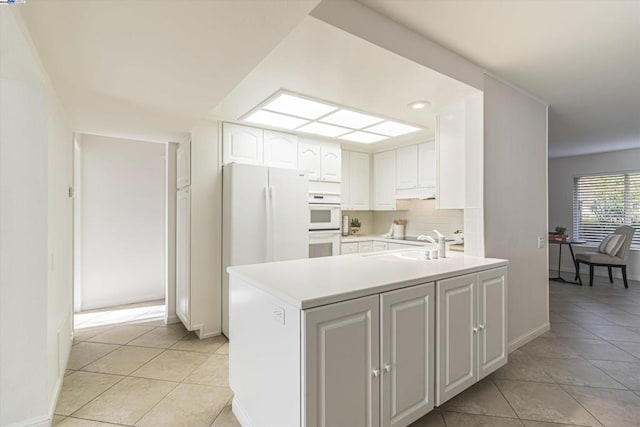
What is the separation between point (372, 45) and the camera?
1763mm

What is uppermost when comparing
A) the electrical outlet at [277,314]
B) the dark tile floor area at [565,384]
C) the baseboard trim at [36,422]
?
the electrical outlet at [277,314]

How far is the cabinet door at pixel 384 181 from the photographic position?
4727 mm

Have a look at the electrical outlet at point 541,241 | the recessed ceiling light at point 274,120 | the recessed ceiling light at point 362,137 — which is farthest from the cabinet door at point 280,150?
the electrical outlet at point 541,241

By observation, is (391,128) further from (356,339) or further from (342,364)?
(342,364)

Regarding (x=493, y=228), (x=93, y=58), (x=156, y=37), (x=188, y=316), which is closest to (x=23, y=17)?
→ (x=93, y=58)

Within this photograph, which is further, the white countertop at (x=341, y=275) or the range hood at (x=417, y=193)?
the range hood at (x=417, y=193)

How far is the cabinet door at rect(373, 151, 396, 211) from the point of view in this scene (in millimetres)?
4727

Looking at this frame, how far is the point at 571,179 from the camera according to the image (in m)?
6.48

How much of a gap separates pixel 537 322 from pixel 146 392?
11.9 ft

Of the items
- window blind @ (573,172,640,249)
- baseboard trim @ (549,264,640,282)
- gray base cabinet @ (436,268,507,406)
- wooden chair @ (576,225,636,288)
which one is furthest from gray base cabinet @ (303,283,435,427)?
window blind @ (573,172,640,249)

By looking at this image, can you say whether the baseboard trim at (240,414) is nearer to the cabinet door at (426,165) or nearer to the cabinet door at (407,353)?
the cabinet door at (407,353)

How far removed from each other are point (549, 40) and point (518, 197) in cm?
137

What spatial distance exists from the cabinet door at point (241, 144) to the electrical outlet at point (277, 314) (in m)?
2.26

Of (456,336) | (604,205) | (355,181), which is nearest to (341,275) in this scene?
(456,336)
